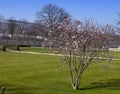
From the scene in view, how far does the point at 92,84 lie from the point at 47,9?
3783 inches

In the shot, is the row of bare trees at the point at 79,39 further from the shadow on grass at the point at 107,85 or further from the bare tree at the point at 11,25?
the bare tree at the point at 11,25

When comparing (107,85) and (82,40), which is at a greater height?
(82,40)

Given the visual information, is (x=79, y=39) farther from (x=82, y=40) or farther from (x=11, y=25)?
(x=11, y=25)

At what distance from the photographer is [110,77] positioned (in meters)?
24.0

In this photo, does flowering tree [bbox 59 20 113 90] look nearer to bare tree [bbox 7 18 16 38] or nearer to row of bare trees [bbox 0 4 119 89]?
row of bare trees [bbox 0 4 119 89]

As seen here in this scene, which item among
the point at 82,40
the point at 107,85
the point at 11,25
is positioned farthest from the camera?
the point at 11,25

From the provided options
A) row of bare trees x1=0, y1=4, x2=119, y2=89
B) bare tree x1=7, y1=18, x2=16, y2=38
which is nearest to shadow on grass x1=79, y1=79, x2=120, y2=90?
row of bare trees x1=0, y1=4, x2=119, y2=89

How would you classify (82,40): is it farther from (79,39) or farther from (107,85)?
(107,85)

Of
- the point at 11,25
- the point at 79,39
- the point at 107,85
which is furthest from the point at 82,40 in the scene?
the point at 11,25

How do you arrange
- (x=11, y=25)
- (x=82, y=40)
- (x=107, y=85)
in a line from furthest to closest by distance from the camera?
(x=11, y=25), (x=107, y=85), (x=82, y=40)

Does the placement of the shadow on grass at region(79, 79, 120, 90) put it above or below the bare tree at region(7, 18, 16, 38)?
below

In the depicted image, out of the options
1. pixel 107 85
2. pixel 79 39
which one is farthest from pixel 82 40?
pixel 107 85

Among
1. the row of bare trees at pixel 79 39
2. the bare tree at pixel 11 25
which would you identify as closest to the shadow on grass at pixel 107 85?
the row of bare trees at pixel 79 39

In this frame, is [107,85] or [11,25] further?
[11,25]
